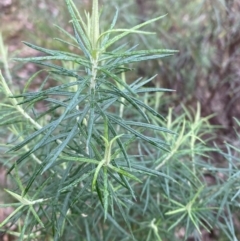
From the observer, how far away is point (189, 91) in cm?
189

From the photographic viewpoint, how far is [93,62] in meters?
0.63

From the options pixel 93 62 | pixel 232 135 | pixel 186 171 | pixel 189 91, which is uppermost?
pixel 93 62

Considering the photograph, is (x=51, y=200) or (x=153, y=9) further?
(x=153, y=9)

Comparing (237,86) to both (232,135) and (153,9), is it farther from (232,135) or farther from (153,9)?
(153,9)

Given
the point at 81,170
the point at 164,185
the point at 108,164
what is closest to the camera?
the point at 108,164

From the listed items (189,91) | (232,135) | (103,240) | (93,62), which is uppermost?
(93,62)

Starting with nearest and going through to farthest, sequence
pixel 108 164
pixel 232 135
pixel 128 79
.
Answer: pixel 108 164 → pixel 232 135 → pixel 128 79

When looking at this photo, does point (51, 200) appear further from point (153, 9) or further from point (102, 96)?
point (153, 9)

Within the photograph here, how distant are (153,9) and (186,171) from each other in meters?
1.25

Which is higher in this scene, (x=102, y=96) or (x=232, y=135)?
(x=102, y=96)

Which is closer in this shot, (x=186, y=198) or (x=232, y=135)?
(x=186, y=198)

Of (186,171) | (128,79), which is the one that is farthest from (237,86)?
(186,171)

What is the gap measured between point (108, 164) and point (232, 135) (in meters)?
1.31

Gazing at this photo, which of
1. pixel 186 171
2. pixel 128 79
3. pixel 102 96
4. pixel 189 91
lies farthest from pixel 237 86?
pixel 102 96
